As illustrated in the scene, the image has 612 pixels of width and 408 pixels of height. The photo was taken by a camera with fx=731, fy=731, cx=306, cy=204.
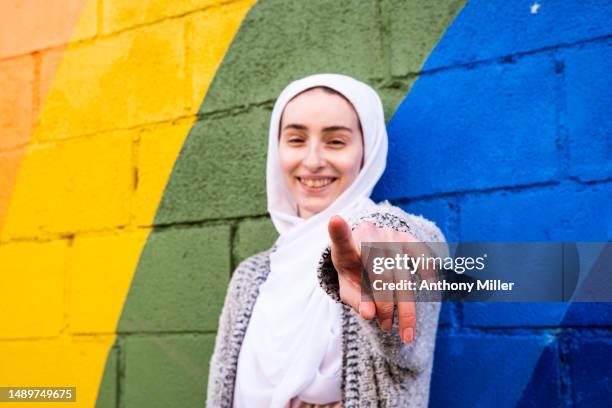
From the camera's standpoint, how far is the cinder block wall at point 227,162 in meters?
1.75

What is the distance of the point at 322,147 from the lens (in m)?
1.77

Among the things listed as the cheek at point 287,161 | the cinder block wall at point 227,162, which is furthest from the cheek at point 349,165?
the cinder block wall at point 227,162

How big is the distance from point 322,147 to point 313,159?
5 centimetres

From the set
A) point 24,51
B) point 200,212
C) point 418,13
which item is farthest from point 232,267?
point 24,51

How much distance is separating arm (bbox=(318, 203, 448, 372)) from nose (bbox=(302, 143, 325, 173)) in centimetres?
32

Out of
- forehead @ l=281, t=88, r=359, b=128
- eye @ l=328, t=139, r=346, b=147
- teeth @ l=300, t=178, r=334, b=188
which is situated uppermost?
forehead @ l=281, t=88, r=359, b=128

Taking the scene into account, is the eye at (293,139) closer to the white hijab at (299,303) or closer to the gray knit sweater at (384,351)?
the white hijab at (299,303)

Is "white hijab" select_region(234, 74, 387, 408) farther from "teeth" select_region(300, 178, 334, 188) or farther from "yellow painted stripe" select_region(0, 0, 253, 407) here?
"yellow painted stripe" select_region(0, 0, 253, 407)

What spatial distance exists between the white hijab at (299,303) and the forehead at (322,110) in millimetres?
19

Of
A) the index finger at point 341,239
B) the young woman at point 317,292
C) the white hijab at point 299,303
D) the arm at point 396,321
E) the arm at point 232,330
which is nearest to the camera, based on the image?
the index finger at point 341,239

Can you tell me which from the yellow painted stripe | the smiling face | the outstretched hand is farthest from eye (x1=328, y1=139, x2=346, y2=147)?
the yellow painted stripe

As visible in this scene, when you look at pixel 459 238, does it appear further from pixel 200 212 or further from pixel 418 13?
pixel 200 212

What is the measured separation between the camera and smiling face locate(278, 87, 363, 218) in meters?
1.75

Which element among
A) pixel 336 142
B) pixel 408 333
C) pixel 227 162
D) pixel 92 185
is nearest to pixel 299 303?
pixel 336 142
